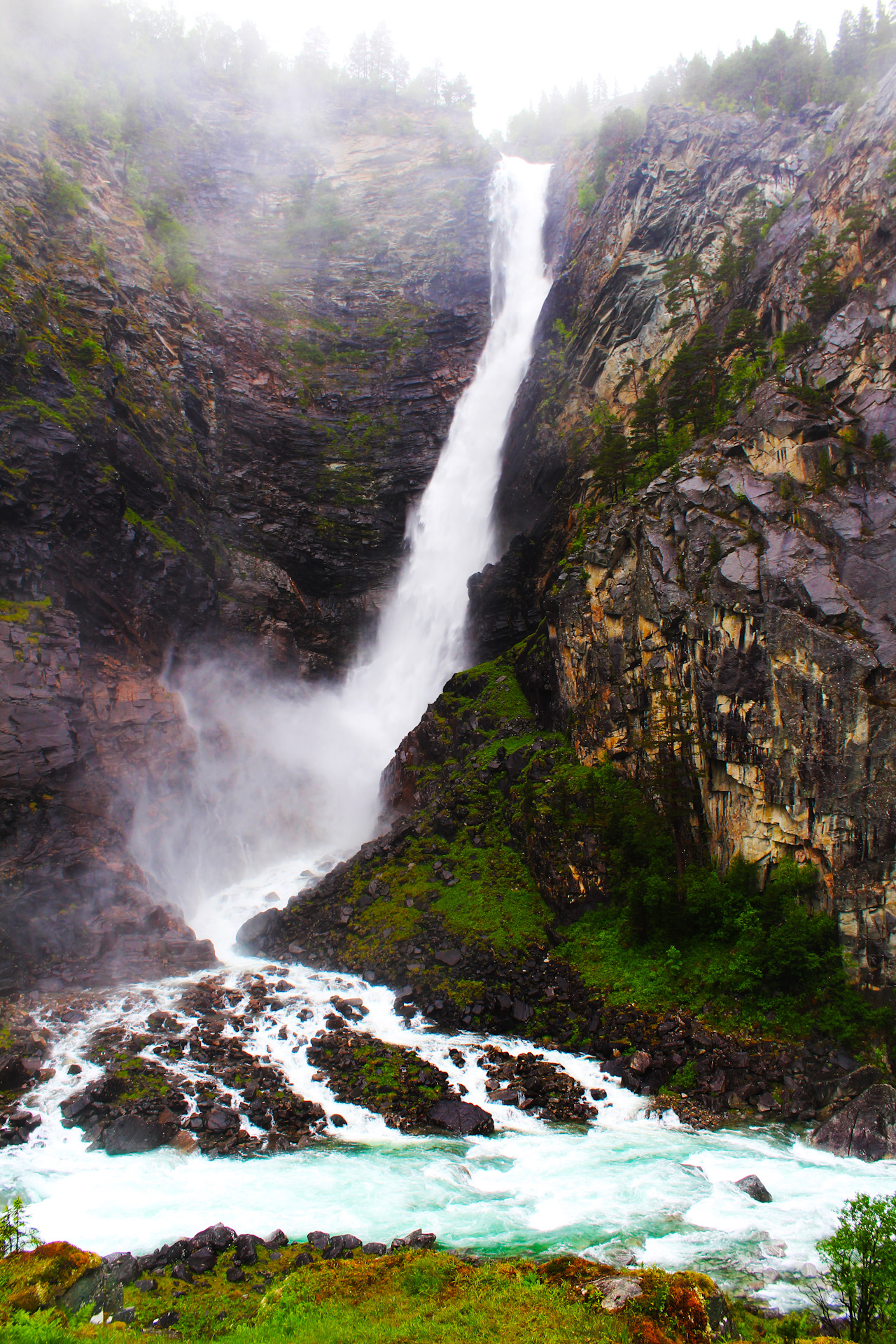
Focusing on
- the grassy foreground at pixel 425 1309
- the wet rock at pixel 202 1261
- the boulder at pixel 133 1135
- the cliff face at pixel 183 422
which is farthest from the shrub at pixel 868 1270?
the cliff face at pixel 183 422

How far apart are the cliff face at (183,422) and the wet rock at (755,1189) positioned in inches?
777

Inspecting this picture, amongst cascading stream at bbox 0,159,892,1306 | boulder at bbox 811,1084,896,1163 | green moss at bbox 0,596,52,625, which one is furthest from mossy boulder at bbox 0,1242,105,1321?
green moss at bbox 0,596,52,625

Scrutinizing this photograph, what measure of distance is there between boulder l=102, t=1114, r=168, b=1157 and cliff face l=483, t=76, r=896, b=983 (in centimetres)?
1796

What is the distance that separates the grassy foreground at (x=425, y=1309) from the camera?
7910mm

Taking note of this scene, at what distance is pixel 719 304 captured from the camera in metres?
32.9

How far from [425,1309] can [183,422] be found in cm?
4282

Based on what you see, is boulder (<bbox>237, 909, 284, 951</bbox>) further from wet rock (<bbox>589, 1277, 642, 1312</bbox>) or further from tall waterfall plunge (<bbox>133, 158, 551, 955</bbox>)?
wet rock (<bbox>589, 1277, 642, 1312</bbox>)

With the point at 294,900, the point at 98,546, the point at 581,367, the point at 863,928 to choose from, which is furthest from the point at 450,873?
the point at 581,367

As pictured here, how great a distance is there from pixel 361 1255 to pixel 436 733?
25279 millimetres

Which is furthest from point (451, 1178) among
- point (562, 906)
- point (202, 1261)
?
point (562, 906)

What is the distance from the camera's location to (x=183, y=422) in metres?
41.4

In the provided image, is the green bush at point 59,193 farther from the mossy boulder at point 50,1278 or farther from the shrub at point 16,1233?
the mossy boulder at point 50,1278

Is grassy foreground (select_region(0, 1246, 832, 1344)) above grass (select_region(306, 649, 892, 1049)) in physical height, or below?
below

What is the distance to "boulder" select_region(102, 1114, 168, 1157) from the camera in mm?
15516
